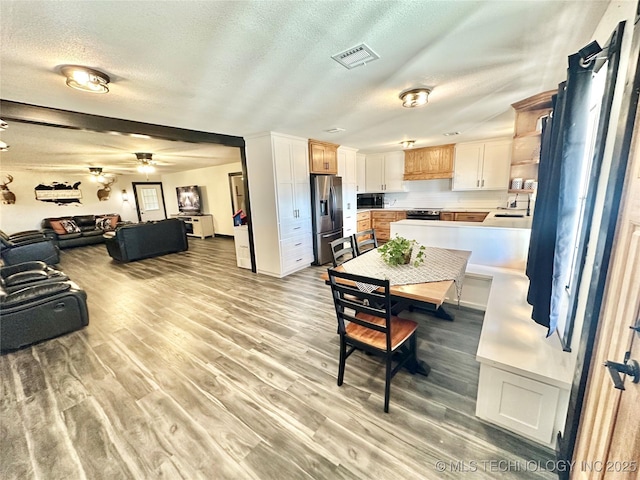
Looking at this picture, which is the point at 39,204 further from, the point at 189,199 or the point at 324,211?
the point at 324,211

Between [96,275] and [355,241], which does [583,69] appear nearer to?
[355,241]

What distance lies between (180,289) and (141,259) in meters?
2.76

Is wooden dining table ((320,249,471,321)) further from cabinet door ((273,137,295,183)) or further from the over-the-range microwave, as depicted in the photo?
the over-the-range microwave

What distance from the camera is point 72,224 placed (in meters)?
7.37

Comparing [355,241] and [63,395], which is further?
[355,241]

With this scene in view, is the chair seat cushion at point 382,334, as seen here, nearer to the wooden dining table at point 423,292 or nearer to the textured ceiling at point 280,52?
the wooden dining table at point 423,292

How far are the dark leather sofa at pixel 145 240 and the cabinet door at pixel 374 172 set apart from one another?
5.16 metres

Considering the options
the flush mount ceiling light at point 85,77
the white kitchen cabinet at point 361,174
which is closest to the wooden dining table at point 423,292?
the flush mount ceiling light at point 85,77

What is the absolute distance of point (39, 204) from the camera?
7477 mm

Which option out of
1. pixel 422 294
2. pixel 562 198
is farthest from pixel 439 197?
pixel 422 294

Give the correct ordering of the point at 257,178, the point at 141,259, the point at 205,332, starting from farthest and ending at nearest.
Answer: the point at 141,259 < the point at 257,178 < the point at 205,332

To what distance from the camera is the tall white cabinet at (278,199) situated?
13.6ft

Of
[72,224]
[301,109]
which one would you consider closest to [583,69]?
[301,109]

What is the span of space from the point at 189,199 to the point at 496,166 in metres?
9.12
